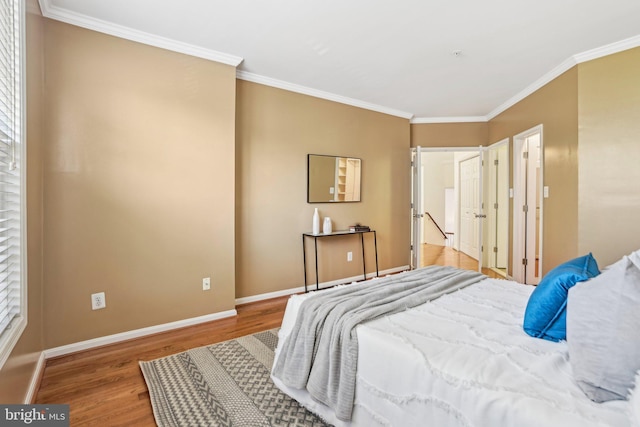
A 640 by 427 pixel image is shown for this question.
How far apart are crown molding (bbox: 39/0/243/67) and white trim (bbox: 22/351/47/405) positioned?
2501 mm

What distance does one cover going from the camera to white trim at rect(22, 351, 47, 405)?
184cm

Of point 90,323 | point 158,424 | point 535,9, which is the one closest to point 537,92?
point 535,9

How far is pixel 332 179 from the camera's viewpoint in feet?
14.0

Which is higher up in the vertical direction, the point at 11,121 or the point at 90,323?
the point at 11,121

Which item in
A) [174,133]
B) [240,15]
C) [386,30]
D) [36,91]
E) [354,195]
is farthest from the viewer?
[354,195]

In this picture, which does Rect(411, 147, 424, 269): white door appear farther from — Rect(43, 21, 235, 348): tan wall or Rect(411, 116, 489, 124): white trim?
Rect(43, 21, 235, 348): tan wall

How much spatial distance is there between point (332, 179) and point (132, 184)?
2374 millimetres

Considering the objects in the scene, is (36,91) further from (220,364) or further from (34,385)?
(220,364)

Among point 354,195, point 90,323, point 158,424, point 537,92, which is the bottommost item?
point 158,424

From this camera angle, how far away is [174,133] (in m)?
2.88

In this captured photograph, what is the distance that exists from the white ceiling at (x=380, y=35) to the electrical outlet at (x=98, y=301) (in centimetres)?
214

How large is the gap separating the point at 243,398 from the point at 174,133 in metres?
2.26

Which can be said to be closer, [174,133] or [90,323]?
[90,323]

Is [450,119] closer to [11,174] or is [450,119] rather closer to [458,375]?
[458,375]
